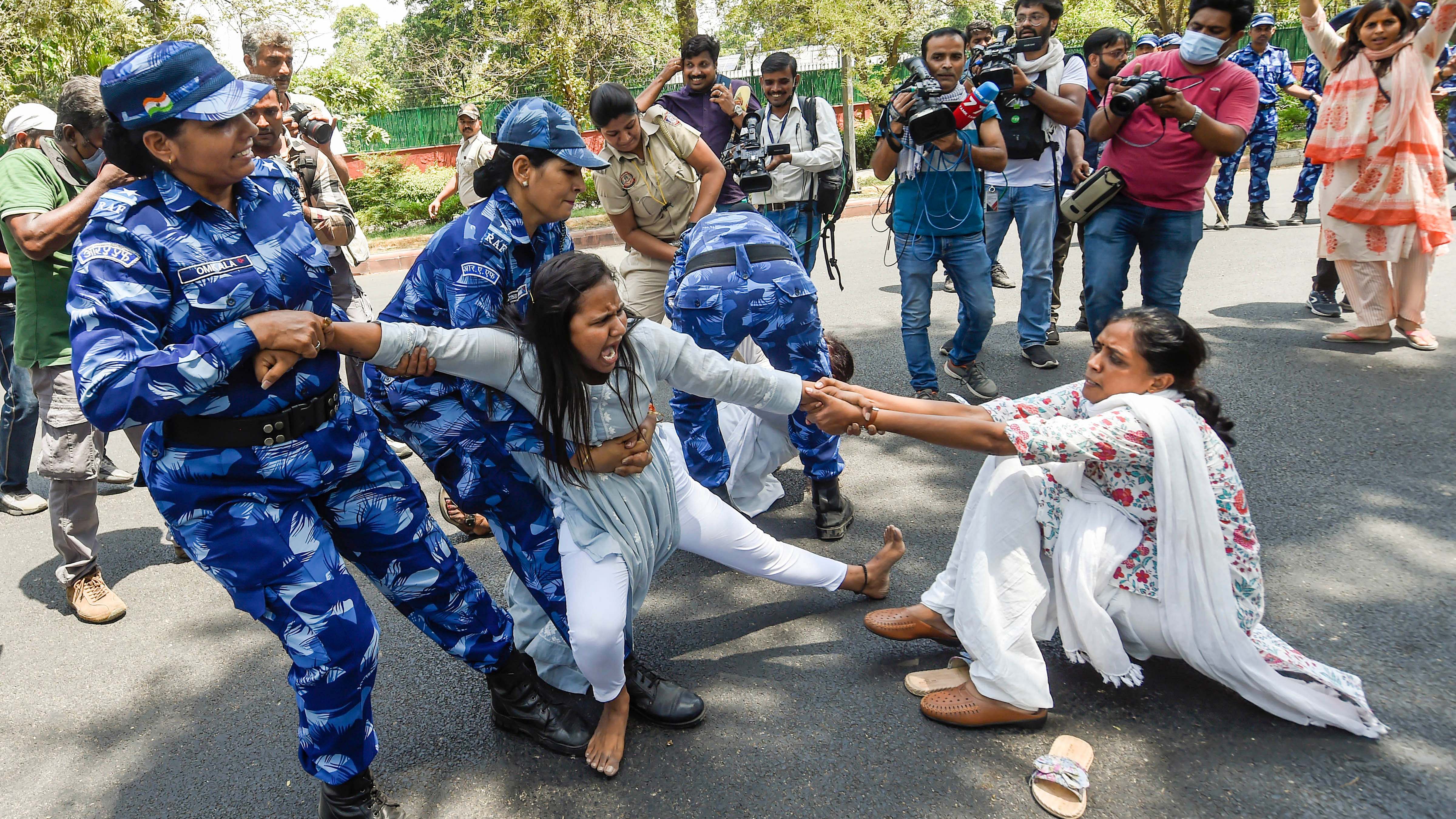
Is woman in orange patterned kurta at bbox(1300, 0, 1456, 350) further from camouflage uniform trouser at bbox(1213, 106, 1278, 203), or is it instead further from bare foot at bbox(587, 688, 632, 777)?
bare foot at bbox(587, 688, 632, 777)

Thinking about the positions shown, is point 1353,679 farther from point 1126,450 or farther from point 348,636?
point 348,636

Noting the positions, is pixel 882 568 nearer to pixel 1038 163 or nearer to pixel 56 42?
pixel 1038 163

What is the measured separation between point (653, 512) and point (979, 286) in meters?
2.90

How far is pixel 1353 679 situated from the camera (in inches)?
94.3

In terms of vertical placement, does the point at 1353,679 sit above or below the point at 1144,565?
below

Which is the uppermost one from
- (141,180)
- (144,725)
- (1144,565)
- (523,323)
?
(141,180)

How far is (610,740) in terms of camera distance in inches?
100

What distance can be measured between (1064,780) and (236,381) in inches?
85.3

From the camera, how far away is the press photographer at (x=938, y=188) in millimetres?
4668

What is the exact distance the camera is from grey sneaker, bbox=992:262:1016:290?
7324 mm

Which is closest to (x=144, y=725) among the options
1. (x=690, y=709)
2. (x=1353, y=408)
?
(x=690, y=709)

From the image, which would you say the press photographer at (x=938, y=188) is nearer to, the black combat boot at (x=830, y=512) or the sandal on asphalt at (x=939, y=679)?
the black combat boot at (x=830, y=512)

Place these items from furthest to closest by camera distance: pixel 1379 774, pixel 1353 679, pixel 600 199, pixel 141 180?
pixel 600 199 → pixel 1353 679 → pixel 1379 774 → pixel 141 180

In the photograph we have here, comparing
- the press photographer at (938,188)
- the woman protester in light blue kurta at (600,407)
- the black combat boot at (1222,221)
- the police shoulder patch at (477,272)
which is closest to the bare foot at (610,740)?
the woman protester in light blue kurta at (600,407)
